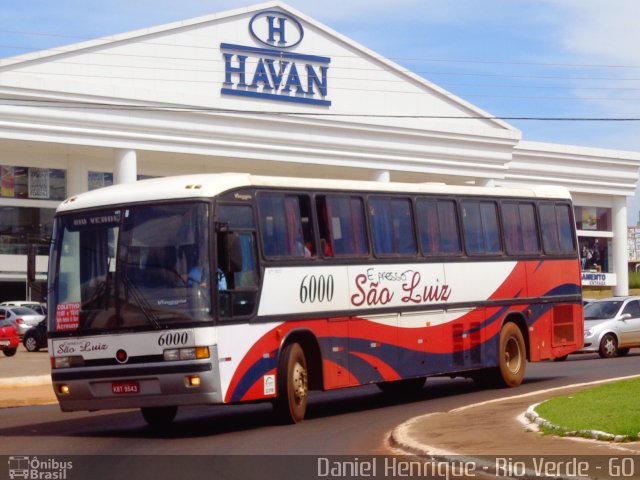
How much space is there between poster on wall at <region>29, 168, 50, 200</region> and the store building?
5cm

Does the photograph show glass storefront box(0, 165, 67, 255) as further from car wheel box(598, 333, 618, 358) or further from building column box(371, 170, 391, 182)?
car wheel box(598, 333, 618, 358)

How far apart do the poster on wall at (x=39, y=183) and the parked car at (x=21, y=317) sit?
5.49 meters

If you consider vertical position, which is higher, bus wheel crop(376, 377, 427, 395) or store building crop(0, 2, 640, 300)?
store building crop(0, 2, 640, 300)

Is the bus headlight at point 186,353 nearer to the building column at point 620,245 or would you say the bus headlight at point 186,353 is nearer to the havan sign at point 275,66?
the havan sign at point 275,66

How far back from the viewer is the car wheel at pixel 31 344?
133ft

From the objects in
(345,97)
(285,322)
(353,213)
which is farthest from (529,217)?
(345,97)

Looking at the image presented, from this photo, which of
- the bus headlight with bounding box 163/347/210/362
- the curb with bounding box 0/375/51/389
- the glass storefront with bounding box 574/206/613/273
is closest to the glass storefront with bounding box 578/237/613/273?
the glass storefront with bounding box 574/206/613/273

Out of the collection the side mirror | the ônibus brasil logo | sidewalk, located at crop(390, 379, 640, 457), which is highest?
the side mirror

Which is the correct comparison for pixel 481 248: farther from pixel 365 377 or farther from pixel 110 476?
pixel 110 476

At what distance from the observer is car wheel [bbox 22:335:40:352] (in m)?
40.6

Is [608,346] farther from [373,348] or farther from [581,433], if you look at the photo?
[581,433]

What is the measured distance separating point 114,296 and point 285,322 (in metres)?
2.35

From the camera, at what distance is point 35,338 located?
4053 cm

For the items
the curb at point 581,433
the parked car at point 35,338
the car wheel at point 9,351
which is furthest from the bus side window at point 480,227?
the parked car at point 35,338
